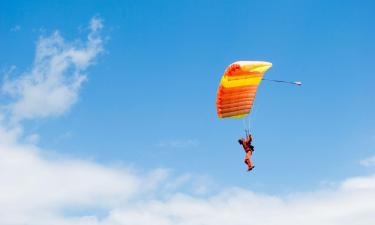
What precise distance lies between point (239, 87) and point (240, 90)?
1.02 feet

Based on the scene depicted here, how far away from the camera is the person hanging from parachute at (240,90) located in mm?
39812

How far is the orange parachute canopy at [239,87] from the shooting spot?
1566 inches

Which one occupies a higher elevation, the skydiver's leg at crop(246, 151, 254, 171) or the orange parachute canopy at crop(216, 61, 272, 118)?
the orange parachute canopy at crop(216, 61, 272, 118)

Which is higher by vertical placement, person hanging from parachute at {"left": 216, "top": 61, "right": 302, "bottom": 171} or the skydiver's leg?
person hanging from parachute at {"left": 216, "top": 61, "right": 302, "bottom": 171}

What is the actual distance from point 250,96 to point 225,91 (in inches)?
83.2

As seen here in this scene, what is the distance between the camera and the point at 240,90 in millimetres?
41219

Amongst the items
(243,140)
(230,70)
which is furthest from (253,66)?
(243,140)

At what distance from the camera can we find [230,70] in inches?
1556

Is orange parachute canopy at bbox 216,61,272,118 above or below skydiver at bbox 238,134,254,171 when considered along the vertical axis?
above

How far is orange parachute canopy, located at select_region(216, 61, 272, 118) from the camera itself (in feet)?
130

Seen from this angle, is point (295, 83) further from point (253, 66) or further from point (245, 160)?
point (245, 160)

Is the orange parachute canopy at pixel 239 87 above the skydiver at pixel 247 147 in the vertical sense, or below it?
above

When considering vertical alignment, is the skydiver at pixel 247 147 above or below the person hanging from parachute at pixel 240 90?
below

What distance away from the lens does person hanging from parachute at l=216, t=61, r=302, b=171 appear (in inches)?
1567
